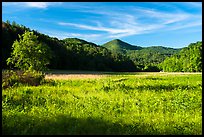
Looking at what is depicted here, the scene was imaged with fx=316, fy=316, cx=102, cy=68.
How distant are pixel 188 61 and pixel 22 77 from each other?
91424 millimetres

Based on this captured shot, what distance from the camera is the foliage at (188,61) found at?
301ft

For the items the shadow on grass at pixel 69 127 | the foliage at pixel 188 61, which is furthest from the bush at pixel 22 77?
the foliage at pixel 188 61

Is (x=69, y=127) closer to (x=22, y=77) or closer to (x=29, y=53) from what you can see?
(x=22, y=77)

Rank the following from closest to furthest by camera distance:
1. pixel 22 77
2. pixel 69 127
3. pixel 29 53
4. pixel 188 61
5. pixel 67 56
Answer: pixel 69 127
pixel 22 77
pixel 29 53
pixel 67 56
pixel 188 61

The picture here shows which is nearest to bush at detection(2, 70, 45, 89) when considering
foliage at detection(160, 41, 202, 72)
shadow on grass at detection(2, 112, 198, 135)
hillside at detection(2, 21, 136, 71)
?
shadow on grass at detection(2, 112, 198, 135)

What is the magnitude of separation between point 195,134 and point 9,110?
6.50 meters

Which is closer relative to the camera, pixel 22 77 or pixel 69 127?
pixel 69 127

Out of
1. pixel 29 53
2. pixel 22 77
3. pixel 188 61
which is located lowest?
pixel 22 77

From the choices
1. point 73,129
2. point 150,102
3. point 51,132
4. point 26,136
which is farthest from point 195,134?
point 150,102

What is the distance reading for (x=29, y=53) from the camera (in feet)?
87.8

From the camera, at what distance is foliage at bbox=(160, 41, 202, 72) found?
301 feet

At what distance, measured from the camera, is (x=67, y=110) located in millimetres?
12016

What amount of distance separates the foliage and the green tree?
67166 mm

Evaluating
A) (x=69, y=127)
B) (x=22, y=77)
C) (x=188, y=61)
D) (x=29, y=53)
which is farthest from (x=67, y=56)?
(x=69, y=127)
